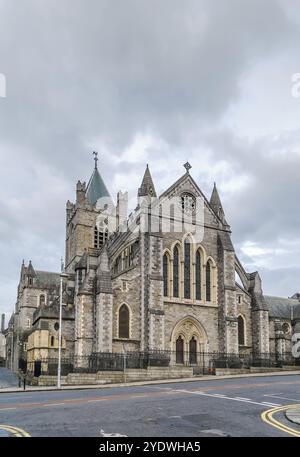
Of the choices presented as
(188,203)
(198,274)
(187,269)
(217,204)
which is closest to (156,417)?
(187,269)

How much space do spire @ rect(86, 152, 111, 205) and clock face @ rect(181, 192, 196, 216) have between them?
2509cm

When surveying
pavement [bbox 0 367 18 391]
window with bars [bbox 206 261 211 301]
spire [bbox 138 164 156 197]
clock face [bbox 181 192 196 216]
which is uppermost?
spire [bbox 138 164 156 197]

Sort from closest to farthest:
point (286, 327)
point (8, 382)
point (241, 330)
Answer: point (8, 382) → point (241, 330) → point (286, 327)

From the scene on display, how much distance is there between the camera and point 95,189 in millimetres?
70125

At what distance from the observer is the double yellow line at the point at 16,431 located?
1116cm

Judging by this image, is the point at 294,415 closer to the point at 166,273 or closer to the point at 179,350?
the point at 179,350

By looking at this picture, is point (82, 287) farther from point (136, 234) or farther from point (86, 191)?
point (86, 191)

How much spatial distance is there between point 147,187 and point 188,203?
395 centimetres

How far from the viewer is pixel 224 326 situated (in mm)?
41938

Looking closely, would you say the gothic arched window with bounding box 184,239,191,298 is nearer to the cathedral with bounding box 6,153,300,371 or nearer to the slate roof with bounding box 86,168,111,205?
the cathedral with bounding box 6,153,300,371

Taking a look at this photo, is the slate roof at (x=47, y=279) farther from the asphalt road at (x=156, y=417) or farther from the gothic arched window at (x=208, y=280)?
the asphalt road at (x=156, y=417)

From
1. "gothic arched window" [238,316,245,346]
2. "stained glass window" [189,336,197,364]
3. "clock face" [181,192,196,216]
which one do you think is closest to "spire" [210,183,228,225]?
"clock face" [181,192,196,216]

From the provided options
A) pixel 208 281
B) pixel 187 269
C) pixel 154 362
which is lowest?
pixel 154 362

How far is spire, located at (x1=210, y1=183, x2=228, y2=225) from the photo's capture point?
45.6 metres
